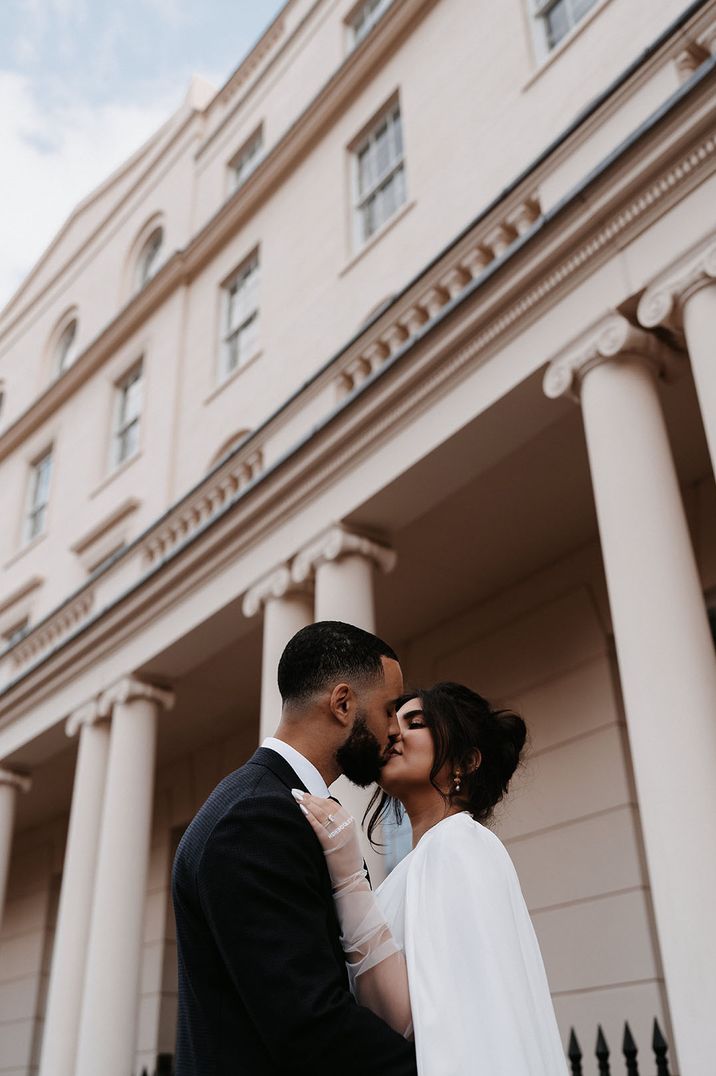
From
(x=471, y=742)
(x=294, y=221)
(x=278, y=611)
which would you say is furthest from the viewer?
(x=294, y=221)

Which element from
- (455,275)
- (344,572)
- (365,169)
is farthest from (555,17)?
(344,572)

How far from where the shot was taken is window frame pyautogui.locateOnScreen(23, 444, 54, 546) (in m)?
19.3

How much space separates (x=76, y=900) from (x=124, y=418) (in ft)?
29.8

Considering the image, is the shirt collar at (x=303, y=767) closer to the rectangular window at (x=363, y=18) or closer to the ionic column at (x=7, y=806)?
the ionic column at (x=7, y=806)

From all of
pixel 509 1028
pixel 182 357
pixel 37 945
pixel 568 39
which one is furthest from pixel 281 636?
pixel 37 945

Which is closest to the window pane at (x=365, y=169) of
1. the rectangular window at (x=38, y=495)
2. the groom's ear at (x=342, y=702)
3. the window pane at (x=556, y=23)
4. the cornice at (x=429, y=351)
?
the window pane at (x=556, y=23)

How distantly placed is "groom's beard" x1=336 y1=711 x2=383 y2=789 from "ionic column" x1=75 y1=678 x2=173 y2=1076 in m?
8.21

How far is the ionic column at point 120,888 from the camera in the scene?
9695mm

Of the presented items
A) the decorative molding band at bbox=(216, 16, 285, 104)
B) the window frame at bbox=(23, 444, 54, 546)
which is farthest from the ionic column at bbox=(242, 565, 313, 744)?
the decorative molding band at bbox=(216, 16, 285, 104)

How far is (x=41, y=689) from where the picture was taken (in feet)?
42.5

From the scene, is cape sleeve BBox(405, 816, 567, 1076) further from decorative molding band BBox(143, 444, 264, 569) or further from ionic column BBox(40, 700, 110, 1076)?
ionic column BBox(40, 700, 110, 1076)

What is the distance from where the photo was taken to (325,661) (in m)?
2.69

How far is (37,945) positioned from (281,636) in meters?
10.4

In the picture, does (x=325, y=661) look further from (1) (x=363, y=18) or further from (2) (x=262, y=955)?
(1) (x=363, y=18)
